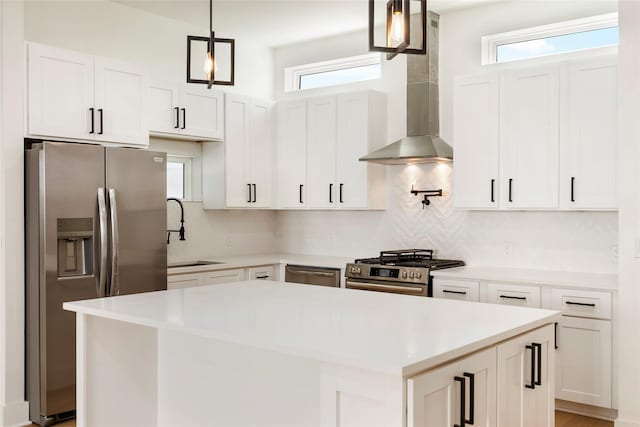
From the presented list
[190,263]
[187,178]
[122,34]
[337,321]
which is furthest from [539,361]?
[122,34]

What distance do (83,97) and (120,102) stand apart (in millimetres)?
309

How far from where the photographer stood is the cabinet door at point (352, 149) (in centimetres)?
555

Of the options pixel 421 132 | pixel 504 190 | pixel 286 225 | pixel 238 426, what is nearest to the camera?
pixel 238 426

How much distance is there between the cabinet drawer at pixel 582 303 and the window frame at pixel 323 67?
9.20 ft

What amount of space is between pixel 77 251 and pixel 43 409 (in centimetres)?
103

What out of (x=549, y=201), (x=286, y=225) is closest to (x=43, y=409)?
(x=286, y=225)

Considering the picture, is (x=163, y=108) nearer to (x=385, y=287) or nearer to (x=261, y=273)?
(x=261, y=273)

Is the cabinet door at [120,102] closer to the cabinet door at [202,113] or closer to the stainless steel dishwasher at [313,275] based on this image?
the cabinet door at [202,113]

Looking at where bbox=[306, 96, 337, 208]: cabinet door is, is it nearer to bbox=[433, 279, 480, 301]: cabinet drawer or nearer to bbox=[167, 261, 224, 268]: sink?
bbox=[167, 261, 224, 268]: sink

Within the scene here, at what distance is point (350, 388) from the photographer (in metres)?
2.01

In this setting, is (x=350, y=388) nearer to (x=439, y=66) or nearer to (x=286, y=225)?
(x=439, y=66)
